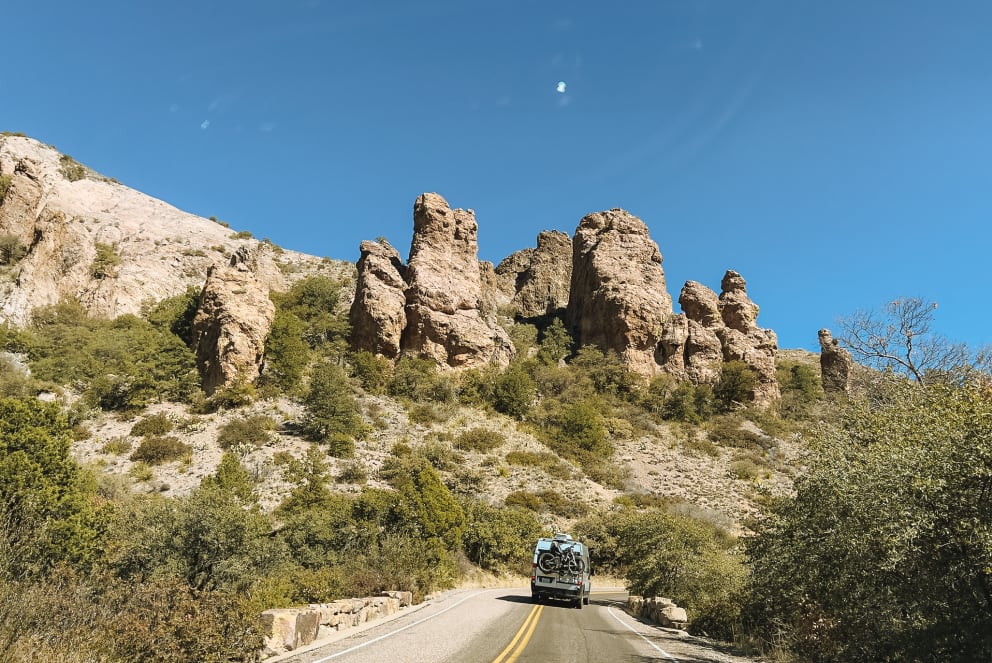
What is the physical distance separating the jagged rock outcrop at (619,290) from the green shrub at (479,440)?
23689mm

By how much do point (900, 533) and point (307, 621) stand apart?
9.46 metres

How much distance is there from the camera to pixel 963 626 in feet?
23.4

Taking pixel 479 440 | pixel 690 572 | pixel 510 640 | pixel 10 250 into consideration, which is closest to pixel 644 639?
pixel 510 640

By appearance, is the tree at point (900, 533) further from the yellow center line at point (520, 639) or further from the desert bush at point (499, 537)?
the desert bush at point (499, 537)

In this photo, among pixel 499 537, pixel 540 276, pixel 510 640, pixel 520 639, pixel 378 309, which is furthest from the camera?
pixel 540 276

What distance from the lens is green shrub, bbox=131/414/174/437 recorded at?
35125 millimetres

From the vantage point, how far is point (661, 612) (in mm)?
17000

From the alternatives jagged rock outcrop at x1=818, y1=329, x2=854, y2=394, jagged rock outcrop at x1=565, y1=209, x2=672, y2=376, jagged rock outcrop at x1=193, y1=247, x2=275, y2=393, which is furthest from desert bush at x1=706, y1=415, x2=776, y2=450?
jagged rock outcrop at x1=193, y1=247, x2=275, y2=393

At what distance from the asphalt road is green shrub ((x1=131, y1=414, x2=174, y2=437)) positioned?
27.2 metres

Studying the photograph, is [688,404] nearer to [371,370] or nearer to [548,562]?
[371,370]

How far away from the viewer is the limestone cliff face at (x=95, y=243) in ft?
159

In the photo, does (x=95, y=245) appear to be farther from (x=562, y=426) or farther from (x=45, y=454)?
(x=45, y=454)

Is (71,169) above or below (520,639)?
above

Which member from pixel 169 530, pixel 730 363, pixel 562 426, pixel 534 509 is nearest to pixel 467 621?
pixel 169 530
